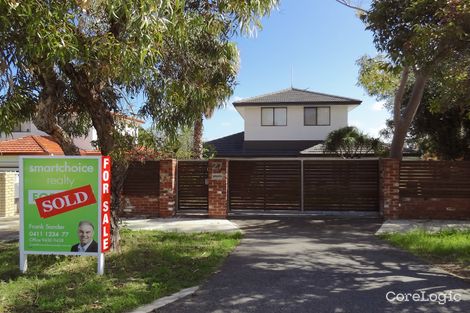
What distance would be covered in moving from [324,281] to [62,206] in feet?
13.9

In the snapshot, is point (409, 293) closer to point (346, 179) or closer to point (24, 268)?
point (24, 268)

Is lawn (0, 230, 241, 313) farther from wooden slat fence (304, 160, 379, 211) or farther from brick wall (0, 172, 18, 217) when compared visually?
brick wall (0, 172, 18, 217)

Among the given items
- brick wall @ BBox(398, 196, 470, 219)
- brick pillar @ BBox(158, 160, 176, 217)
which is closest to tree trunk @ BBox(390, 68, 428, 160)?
brick wall @ BBox(398, 196, 470, 219)

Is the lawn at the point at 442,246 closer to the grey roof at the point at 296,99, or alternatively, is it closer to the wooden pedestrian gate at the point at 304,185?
the wooden pedestrian gate at the point at 304,185

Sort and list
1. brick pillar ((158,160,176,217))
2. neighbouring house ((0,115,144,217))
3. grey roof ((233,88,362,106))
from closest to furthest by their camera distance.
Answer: neighbouring house ((0,115,144,217)) < brick pillar ((158,160,176,217)) < grey roof ((233,88,362,106))

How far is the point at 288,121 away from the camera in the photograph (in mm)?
27250

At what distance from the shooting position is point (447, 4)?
743 cm

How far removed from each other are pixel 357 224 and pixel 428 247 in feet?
12.2

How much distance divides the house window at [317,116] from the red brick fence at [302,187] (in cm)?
1235

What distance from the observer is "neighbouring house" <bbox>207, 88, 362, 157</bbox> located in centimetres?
2684

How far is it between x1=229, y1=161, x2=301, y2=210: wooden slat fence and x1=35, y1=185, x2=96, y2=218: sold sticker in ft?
26.9

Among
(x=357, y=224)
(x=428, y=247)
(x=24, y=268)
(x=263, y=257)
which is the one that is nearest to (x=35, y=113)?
(x=24, y=268)

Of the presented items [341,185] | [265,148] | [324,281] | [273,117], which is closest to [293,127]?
[273,117]

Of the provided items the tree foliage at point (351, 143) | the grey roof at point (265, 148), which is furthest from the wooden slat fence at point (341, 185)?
the grey roof at point (265, 148)
